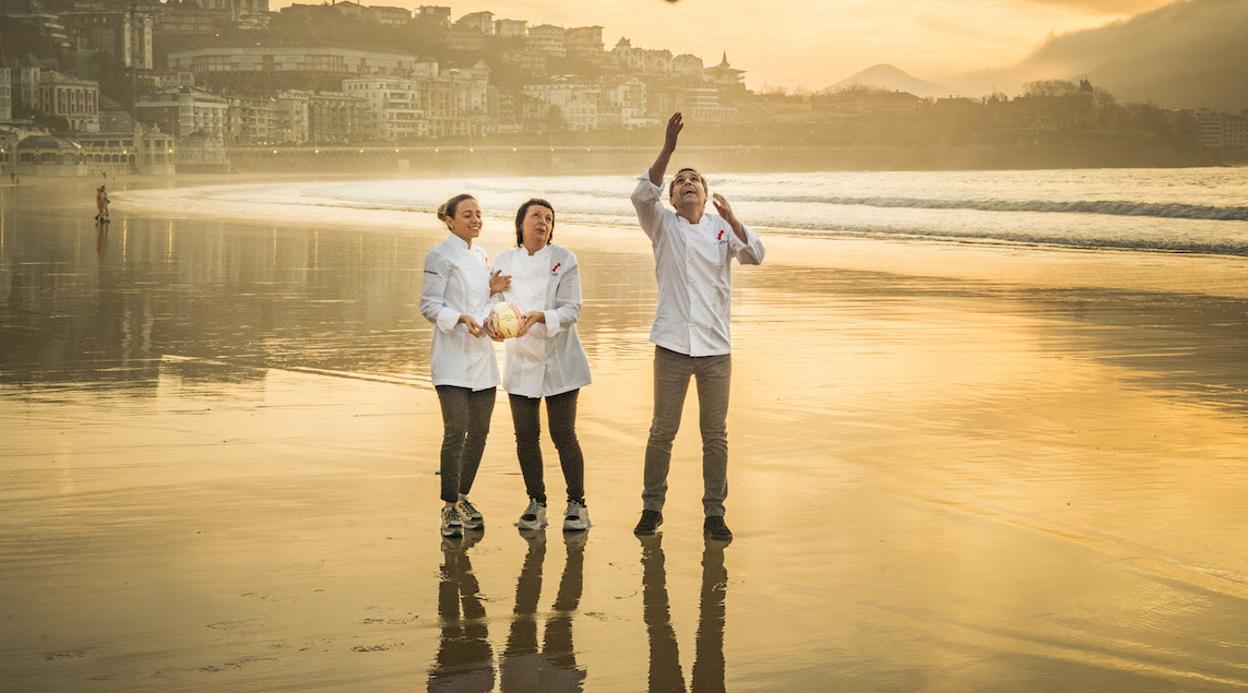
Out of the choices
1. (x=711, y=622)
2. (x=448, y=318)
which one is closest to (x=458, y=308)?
(x=448, y=318)

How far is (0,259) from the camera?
2367 cm

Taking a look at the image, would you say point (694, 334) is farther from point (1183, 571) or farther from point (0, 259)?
point (0, 259)

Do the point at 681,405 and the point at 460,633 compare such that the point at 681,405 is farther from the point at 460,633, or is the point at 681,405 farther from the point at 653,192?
the point at 460,633

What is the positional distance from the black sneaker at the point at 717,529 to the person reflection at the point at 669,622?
0.05 m

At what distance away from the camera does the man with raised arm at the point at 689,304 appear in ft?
20.8

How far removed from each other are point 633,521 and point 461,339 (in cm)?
107

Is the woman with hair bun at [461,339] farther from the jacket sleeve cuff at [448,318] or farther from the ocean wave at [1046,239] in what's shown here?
the ocean wave at [1046,239]

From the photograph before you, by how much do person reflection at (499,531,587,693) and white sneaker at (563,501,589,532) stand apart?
237 millimetres

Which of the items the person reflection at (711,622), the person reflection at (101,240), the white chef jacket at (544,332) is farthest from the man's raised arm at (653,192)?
the person reflection at (101,240)

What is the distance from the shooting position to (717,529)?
611 centimetres

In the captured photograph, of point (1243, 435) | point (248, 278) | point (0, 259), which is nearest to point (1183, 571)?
point (1243, 435)


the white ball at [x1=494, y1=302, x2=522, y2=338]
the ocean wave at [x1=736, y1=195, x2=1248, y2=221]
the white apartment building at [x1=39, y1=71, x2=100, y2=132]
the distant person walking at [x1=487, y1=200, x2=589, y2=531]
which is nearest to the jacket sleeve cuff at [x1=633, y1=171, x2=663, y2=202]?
the distant person walking at [x1=487, y1=200, x2=589, y2=531]

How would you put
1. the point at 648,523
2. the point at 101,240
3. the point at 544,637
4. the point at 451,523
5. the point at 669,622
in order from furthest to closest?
the point at 101,240 → the point at 648,523 → the point at 451,523 → the point at 669,622 → the point at 544,637

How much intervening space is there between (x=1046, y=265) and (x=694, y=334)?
19802mm
